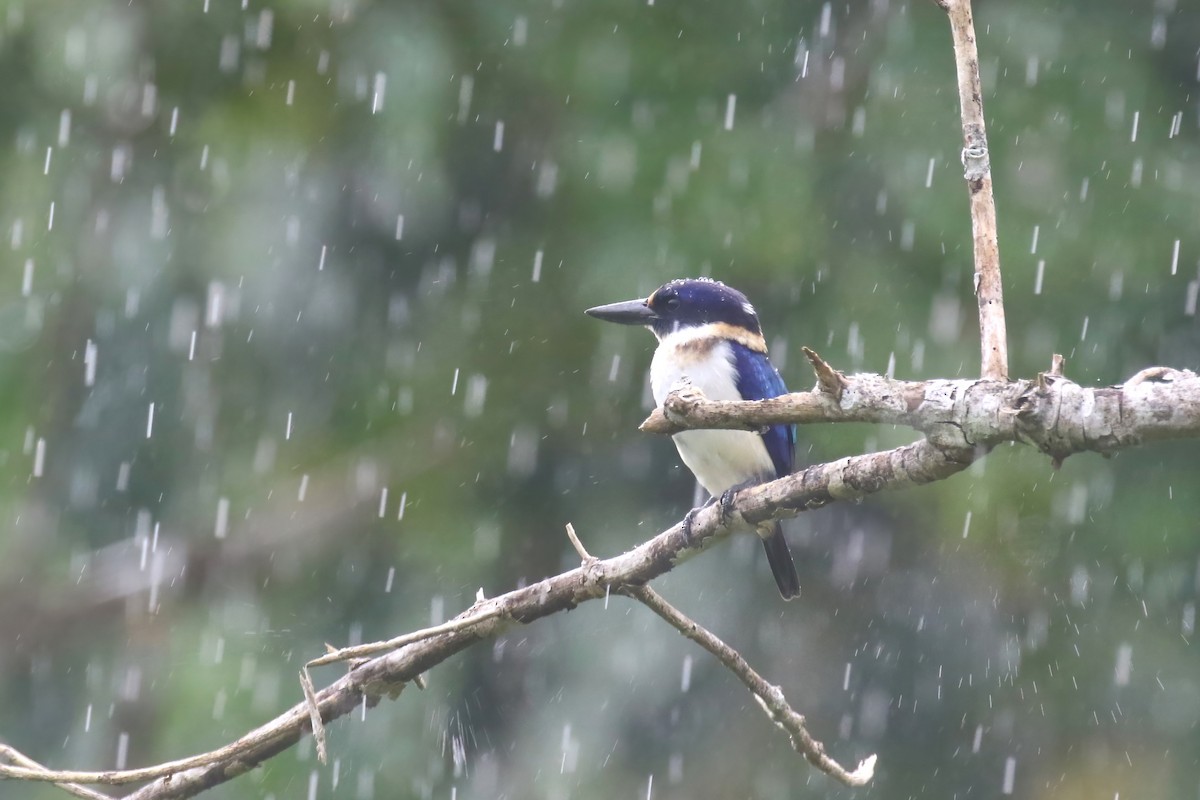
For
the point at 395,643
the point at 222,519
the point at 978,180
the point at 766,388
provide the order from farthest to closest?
the point at 222,519 < the point at 766,388 < the point at 395,643 < the point at 978,180

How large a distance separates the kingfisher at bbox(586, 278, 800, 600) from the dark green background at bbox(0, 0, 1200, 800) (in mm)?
610

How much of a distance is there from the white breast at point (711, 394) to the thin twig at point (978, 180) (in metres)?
1.59

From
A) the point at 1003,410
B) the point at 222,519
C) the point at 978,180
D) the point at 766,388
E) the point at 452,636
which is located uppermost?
the point at 978,180

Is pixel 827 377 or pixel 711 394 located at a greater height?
pixel 827 377

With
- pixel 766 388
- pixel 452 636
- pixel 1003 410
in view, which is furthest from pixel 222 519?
pixel 1003 410

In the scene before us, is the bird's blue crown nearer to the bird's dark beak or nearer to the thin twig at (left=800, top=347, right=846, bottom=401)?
the bird's dark beak

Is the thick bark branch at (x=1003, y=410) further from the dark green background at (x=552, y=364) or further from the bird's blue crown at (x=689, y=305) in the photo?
the dark green background at (x=552, y=364)

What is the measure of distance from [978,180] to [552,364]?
2956mm

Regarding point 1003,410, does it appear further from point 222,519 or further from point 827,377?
point 222,519

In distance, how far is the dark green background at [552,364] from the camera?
452 centimetres

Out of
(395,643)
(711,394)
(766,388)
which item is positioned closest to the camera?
(395,643)

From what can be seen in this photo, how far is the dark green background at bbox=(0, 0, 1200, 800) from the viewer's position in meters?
4.52

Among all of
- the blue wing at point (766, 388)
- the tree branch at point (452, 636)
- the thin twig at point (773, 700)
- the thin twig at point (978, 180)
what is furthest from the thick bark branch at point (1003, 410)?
the blue wing at point (766, 388)

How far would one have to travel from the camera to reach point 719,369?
11.7 feet
